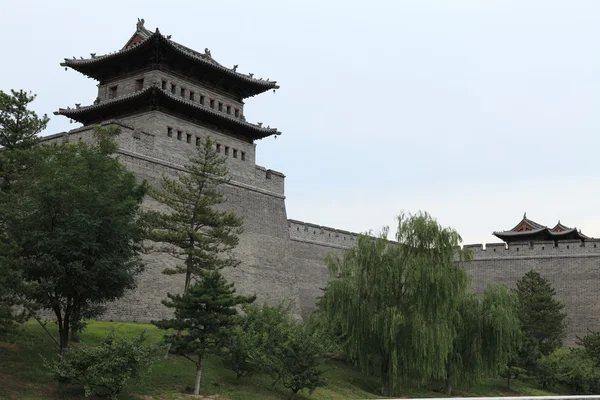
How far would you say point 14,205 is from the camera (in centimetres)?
1542

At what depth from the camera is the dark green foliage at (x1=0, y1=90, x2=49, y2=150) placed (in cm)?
1638

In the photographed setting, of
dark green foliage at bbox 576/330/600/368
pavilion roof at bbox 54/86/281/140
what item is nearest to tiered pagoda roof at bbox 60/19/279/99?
pavilion roof at bbox 54/86/281/140

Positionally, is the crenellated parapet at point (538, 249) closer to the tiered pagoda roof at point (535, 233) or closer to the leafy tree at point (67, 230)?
the tiered pagoda roof at point (535, 233)

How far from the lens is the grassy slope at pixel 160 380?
14516mm

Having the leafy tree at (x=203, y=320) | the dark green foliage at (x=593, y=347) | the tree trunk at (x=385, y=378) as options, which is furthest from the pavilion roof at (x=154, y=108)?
the dark green foliage at (x=593, y=347)

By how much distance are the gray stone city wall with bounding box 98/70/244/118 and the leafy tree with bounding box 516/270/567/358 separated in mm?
12709

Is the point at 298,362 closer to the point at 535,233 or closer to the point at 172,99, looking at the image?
the point at 172,99

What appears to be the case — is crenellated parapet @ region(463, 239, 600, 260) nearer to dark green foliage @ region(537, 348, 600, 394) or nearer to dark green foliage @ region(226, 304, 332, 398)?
dark green foliage @ region(537, 348, 600, 394)

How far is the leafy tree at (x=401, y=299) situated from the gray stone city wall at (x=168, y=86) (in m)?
8.33

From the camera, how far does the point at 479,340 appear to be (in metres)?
21.6

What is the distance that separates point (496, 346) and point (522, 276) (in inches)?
433

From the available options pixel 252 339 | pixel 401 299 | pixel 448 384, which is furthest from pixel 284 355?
pixel 448 384

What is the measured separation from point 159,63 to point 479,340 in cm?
1317

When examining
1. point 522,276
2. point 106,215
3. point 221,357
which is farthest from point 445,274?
point 522,276
